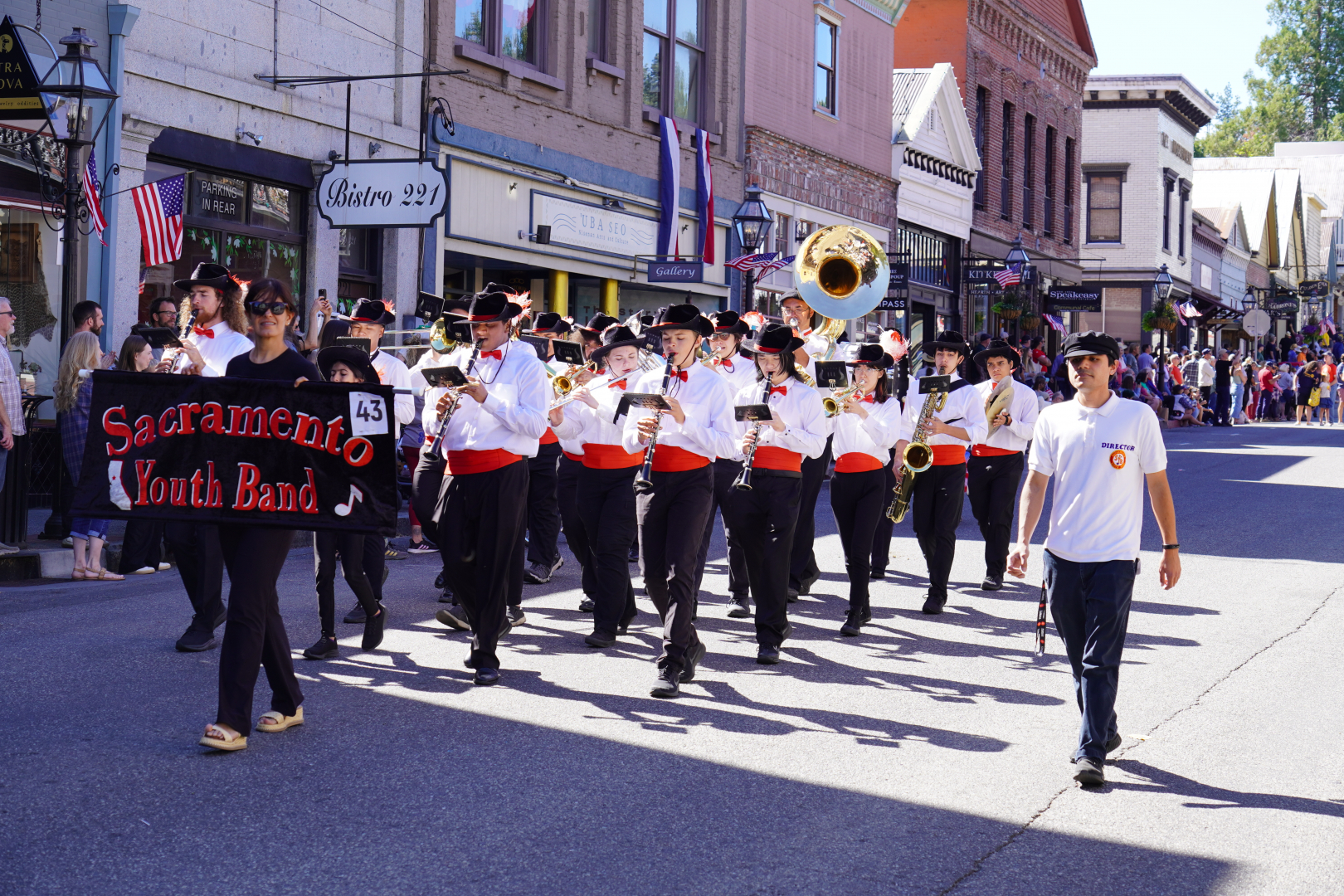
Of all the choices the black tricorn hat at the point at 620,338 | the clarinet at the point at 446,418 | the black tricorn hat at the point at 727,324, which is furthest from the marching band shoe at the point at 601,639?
the black tricorn hat at the point at 727,324

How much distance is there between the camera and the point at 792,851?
521 cm

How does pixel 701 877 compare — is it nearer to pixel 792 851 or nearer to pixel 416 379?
pixel 792 851

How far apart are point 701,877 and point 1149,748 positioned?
2676 millimetres

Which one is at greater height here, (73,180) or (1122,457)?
(73,180)

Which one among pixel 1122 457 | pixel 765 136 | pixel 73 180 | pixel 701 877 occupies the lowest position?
pixel 701 877

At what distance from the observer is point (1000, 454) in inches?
457

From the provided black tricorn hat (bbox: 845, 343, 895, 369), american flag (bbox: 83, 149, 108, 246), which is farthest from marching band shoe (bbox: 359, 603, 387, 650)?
american flag (bbox: 83, 149, 108, 246)

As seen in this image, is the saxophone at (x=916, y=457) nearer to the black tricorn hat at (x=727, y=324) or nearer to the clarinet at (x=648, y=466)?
the black tricorn hat at (x=727, y=324)

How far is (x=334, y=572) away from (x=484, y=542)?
979mm

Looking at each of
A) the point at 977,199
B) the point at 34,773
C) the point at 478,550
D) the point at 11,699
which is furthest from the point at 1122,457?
the point at 977,199

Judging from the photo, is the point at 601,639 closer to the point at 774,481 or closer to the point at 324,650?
the point at 774,481

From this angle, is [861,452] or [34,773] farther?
[861,452]

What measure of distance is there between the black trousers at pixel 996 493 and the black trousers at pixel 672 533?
163 inches

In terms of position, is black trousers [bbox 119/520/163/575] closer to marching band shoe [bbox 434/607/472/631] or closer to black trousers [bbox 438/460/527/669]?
marching band shoe [bbox 434/607/472/631]
